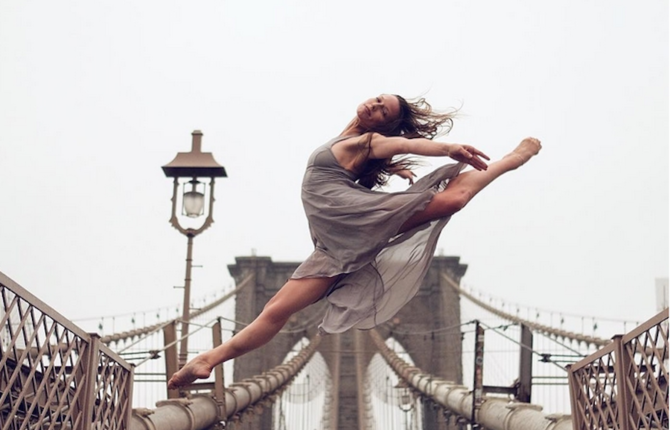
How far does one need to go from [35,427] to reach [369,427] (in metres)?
17.0

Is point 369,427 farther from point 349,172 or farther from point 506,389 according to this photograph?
point 349,172

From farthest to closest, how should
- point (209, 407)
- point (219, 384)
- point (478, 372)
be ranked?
1. point (219, 384)
2. point (209, 407)
3. point (478, 372)

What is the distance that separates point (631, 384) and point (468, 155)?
1374mm

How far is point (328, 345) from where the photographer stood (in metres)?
37.9

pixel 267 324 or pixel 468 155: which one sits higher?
pixel 468 155

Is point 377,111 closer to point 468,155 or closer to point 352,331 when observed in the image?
point 468,155

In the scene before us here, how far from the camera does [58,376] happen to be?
3953 mm

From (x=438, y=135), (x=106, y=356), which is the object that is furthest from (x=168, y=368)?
(x=438, y=135)

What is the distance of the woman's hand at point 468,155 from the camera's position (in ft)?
9.77

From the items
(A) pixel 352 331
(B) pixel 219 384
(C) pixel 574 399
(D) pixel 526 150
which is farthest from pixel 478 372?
(A) pixel 352 331

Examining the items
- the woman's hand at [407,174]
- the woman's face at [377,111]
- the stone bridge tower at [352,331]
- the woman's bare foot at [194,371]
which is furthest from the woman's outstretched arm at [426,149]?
the stone bridge tower at [352,331]

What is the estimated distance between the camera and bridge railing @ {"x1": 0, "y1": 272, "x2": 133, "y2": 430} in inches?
145

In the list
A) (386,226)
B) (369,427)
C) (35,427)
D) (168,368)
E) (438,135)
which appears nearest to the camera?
(386,226)

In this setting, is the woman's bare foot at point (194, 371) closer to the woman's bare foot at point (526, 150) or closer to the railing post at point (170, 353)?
the woman's bare foot at point (526, 150)
